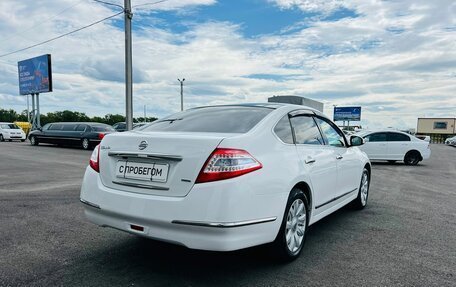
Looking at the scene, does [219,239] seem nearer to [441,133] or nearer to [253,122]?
[253,122]

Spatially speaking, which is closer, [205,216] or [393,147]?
[205,216]

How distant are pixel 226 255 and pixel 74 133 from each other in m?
18.2

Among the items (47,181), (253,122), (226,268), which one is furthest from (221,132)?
(47,181)

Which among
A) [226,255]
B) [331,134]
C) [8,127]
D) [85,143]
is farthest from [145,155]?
[8,127]

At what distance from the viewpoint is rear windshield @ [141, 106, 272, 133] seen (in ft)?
11.7

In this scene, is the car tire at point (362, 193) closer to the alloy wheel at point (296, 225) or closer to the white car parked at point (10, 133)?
the alloy wheel at point (296, 225)

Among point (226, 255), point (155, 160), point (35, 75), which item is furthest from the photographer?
point (35, 75)

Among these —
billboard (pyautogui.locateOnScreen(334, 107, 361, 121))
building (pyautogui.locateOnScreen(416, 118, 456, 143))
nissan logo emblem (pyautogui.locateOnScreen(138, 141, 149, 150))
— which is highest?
billboard (pyautogui.locateOnScreen(334, 107, 361, 121))

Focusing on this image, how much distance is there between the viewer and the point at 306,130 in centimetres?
419

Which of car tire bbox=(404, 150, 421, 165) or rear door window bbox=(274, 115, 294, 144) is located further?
car tire bbox=(404, 150, 421, 165)

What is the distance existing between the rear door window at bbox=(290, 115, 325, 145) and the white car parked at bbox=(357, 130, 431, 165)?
1162 centimetres

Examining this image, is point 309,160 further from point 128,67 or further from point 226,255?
point 128,67

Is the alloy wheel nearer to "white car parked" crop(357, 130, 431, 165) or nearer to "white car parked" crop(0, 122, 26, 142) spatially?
"white car parked" crop(357, 130, 431, 165)

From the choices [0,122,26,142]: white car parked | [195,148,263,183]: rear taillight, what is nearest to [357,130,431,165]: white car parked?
[195,148,263,183]: rear taillight
